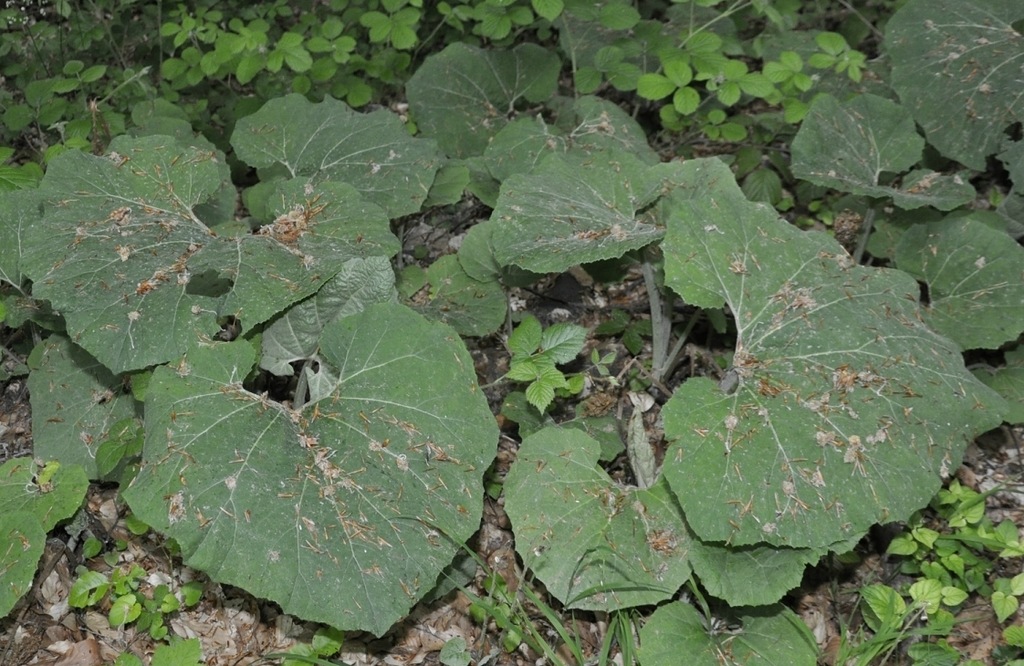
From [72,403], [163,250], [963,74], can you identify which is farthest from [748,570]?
[963,74]

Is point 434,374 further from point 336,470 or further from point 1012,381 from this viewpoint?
point 1012,381

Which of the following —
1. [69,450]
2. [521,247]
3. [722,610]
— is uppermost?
[521,247]

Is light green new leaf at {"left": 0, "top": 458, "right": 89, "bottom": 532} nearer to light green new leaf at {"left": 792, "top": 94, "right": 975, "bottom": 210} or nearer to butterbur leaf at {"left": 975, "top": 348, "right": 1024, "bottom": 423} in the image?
light green new leaf at {"left": 792, "top": 94, "right": 975, "bottom": 210}

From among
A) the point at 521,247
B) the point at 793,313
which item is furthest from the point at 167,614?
the point at 793,313

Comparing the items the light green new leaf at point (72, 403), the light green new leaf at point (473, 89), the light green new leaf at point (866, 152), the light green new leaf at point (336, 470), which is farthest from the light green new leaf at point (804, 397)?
the light green new leaf at point (72, 403)

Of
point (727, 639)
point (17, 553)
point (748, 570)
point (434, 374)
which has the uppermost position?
point (434, 374)

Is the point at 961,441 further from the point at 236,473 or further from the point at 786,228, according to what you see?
the point at 236,473

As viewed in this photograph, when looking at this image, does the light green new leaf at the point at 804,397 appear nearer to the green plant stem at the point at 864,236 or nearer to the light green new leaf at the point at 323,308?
the green plant stem at the point at 864,236
